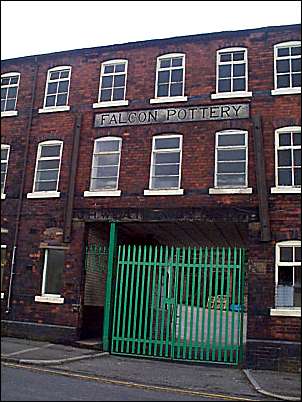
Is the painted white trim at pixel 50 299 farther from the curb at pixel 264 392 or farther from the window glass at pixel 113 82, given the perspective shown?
the window glass at pixel 113 82

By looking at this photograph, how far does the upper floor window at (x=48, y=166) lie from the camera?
1678 centimetres

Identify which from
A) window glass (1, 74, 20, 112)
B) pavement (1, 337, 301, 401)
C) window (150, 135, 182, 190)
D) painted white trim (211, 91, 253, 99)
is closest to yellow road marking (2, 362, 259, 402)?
pavement (1, 337, 301, 401)

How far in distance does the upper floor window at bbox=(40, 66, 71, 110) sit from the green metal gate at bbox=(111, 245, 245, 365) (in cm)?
571

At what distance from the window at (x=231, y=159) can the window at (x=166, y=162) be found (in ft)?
3.95

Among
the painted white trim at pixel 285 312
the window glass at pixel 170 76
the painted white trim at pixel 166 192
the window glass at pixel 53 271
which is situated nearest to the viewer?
the painted white trim at pixel 285 312

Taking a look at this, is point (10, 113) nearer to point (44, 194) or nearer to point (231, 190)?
point (44, 194)

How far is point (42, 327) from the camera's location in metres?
15.6

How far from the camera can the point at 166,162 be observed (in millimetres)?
15750

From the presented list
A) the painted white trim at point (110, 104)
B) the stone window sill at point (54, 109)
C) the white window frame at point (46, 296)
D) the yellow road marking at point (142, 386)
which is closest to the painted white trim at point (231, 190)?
the painted white trim at point (110, 104)

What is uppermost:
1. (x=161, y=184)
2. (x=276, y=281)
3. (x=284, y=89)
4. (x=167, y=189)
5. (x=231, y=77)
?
(x=231, y=77)

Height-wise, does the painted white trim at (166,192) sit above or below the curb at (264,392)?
above

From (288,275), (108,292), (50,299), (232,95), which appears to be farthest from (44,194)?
(288,275)

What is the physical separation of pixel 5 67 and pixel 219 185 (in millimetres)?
9143

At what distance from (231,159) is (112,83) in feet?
16.2
